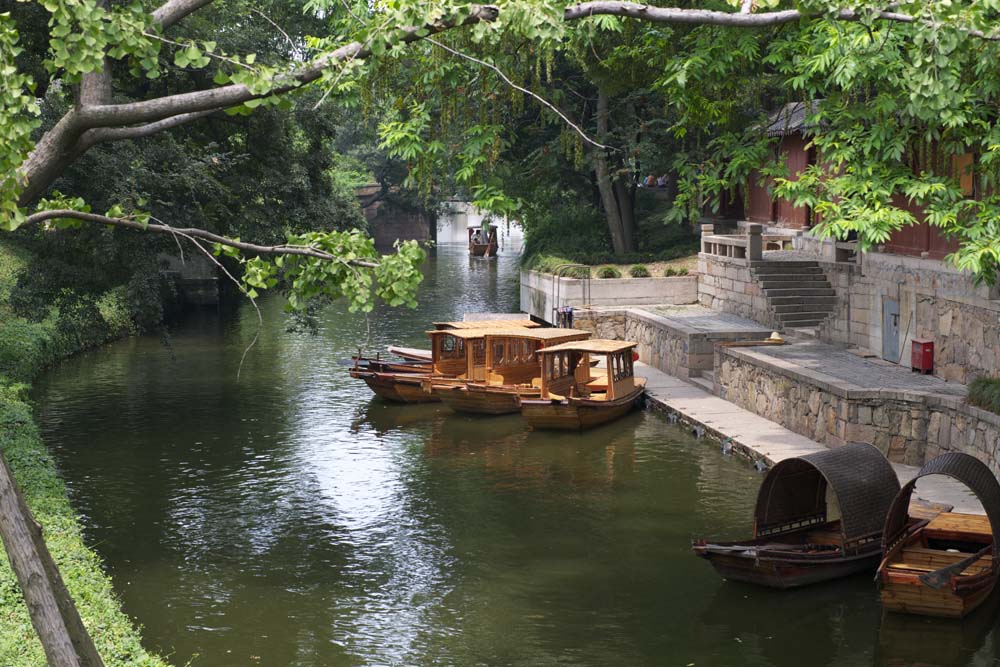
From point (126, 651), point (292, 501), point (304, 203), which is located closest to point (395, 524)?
point (292, 501)

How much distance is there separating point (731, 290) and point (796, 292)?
3.40m

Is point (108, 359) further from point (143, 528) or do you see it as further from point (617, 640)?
point (617, 640)

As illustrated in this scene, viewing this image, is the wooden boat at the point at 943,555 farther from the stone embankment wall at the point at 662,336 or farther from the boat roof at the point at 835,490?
the stone embankment wall at the point at 662,336

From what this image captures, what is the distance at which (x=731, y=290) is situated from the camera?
117 feet

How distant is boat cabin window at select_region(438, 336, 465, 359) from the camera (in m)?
31.6

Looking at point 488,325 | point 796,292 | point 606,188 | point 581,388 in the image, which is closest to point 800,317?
point 796,292

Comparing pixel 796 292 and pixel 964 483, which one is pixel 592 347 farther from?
pixel 964 483

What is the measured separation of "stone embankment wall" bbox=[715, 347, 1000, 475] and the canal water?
1920mm

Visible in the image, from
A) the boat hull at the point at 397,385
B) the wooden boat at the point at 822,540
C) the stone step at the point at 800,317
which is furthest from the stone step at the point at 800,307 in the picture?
the wooden boat at the point at 822,540

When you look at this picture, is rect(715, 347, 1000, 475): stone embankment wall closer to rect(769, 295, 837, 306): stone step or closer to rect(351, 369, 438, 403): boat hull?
rect(769, 295, 837, 306): stone step

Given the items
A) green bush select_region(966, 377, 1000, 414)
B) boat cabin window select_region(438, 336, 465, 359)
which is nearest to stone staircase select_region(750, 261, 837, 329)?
boat cabin window select_region(438, 336, 465, 359)

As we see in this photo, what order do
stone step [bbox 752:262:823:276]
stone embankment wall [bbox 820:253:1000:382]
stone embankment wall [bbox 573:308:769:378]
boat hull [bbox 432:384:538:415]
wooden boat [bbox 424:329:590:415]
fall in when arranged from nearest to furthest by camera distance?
stone embankment wall [bbox 820:253:1000:382] → boat hull [bbox 432:384:538:415] → wooden boat [bbox 424:329:590:415] → stone embankment wall [bbox 573:308:769:378] → stone step [bbox 752:262:823:276]

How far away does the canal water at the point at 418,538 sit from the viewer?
14.9 m

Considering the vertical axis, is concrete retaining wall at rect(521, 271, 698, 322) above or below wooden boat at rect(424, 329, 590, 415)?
above
